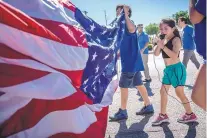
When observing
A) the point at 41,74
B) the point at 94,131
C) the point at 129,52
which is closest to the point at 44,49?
the point at 41,74

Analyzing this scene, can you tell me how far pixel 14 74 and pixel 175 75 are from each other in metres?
2.83

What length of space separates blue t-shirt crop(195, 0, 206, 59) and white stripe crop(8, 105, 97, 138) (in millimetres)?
1227

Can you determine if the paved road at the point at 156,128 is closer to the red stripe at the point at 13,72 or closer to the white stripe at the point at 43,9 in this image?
the white stripe at the point at 43,9

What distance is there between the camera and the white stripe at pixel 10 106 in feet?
7.46

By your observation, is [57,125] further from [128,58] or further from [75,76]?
[128,58]

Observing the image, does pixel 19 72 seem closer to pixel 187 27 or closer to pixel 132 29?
pixel 132 29

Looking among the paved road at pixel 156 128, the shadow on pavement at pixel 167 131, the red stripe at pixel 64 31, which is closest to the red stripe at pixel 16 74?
the red stripe at pixel 64 31

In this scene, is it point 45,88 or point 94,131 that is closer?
point 45,88

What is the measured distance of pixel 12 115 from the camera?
2.29 m

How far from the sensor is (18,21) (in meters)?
2.26

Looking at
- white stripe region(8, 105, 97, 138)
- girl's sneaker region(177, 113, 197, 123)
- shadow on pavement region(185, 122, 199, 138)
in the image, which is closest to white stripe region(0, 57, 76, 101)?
white stripe region(8, 105, 97, 138)

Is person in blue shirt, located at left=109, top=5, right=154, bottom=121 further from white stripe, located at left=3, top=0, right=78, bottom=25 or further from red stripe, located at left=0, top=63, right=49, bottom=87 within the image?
red stripe, located at left=0, top=63, right=49, bottom=87

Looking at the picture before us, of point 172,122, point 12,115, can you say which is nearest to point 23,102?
point 12,115

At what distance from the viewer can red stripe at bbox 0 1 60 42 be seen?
2189mm
